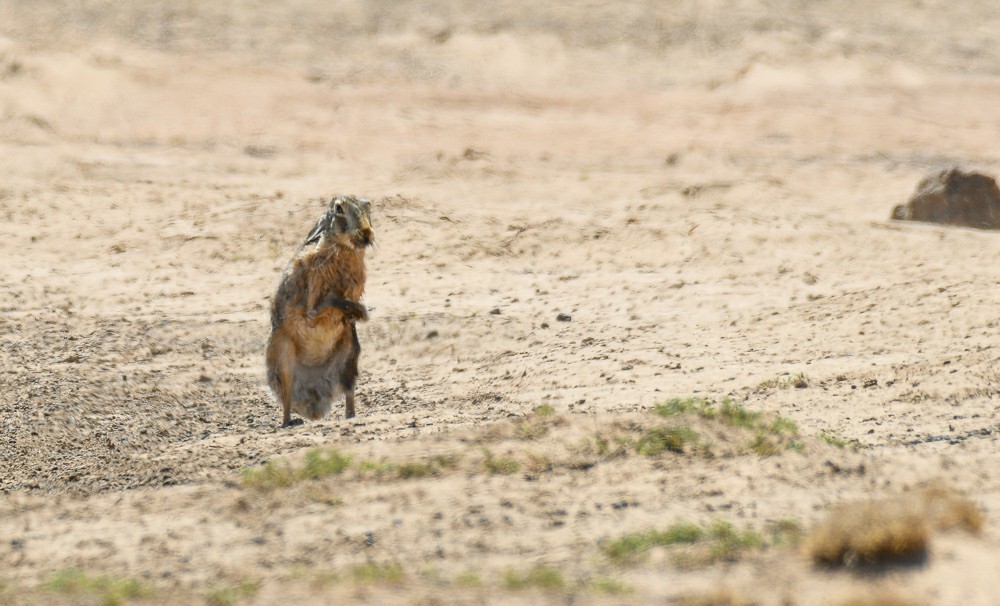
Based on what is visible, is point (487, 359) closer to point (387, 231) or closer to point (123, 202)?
point (387, 231)

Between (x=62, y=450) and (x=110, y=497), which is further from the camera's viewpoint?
(x=62, y=450)

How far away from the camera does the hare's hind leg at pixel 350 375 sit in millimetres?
9336

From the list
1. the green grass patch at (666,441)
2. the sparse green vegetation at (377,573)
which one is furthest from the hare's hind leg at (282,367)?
the sparse green vegetation at (377,573)

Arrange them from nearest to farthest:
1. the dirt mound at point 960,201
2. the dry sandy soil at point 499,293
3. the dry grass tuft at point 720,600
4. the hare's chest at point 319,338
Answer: the dry grass tuft at point 720,600 < the dry sandy soil at point 499,293 < the hare's chest at point 319,338 < the dirt mound at point 960,201

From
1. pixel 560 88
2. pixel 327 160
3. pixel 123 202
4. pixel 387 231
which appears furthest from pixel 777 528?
pixel 560 88

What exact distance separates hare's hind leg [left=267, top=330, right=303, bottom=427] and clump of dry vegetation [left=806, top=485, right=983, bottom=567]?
4.44m

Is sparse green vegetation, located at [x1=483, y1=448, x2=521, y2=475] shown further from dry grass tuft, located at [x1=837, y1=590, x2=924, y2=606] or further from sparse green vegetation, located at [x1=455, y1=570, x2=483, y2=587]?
dry grass tuft, located at [x1=837, y1=590, x2=924, y2=606]

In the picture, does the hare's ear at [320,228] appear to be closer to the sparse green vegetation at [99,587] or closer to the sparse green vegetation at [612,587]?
the sparse green vegetation at [99,587]

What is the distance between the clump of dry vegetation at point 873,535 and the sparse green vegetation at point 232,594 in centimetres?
227

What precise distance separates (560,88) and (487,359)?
13.3m

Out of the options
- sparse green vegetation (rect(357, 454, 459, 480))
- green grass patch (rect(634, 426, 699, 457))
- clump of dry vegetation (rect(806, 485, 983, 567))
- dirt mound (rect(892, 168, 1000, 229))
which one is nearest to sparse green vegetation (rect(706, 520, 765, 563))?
clump of dry vegetation (rect(806, 485, 983, 567))

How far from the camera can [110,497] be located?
7.37 m

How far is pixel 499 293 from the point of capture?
12.7 metres

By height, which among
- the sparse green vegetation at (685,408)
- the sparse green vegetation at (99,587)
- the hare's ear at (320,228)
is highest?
the hare's ear at (320,228)
